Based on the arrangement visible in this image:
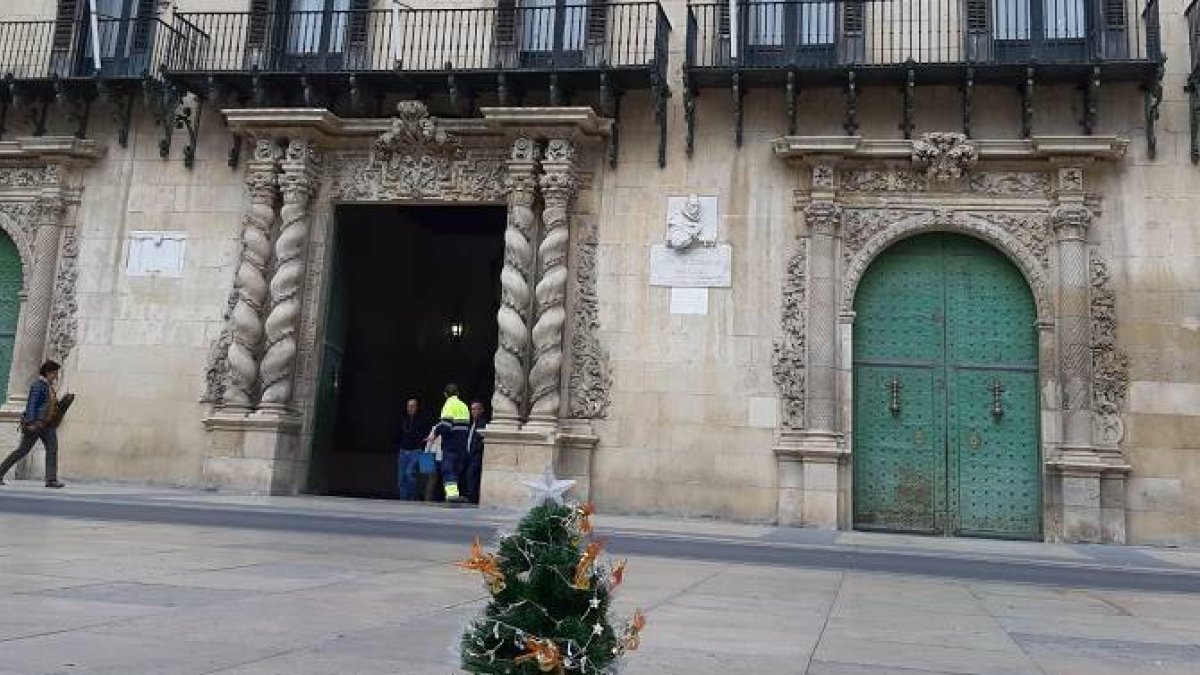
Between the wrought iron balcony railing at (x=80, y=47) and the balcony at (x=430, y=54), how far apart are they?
646 millimetres

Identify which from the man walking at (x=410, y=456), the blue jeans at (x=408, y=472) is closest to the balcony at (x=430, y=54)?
the man walking at (x=410, y=456)

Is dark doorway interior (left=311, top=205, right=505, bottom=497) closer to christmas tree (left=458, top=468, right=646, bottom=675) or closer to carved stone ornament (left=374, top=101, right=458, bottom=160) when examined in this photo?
carved stone ornament (left=374, top=101, right=458, bottom=160)

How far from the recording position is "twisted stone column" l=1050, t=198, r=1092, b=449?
43.1 feet

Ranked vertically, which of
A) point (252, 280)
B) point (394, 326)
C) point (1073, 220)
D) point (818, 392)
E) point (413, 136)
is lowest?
point (818, 392)

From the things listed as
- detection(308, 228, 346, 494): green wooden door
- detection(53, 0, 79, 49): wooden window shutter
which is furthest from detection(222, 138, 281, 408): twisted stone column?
detection(53, 0, 79, 49): wooden window shutter

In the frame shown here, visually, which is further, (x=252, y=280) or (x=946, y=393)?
(x=252, y=280)

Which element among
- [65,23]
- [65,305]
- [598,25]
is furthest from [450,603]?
[65,23]

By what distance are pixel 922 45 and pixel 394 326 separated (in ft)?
40.4

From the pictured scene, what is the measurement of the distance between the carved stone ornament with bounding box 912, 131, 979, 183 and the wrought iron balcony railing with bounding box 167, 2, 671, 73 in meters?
4.14

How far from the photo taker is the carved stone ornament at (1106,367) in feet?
43.0

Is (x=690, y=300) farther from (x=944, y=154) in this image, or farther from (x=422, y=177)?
(x=422, y=177)

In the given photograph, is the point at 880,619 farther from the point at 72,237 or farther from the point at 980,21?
the point at 72,237

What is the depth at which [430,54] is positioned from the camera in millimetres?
16094

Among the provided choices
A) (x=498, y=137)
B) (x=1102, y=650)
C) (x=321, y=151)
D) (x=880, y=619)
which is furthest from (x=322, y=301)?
(x=1102, y=650)
